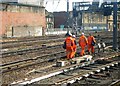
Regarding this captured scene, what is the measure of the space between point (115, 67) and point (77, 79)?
3254mm

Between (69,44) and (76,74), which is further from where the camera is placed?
(69,44)

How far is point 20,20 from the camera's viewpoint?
3950 centimetres

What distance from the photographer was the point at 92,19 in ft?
240

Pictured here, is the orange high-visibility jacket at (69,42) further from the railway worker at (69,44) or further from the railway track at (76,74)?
the railway track at (76,74)

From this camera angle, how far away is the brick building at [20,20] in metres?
36.2

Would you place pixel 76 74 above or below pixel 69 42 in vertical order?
below

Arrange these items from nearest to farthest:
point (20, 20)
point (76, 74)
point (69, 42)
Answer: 1. point (76, 74)
2. point (69, 42)
3. point (20, 20)

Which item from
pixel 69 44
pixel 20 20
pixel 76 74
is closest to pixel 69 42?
pixel 69 44

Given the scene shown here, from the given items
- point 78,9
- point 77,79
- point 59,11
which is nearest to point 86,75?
point 77,79

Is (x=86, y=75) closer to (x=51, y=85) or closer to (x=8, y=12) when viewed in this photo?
(x=51, y=85)

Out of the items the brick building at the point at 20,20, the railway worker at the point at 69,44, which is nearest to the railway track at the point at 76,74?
the railway worker at the point at 69,44

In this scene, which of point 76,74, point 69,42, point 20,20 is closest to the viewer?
point 76,74

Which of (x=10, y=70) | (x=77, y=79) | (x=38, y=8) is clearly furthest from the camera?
(x=38, y=8)

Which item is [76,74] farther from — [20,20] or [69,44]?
[20,20]
